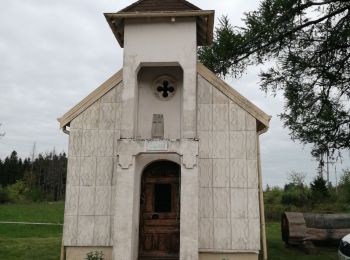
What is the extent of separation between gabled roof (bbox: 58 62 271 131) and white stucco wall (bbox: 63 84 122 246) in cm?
15

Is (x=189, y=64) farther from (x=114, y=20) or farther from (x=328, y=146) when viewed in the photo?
(x=328, y=146)

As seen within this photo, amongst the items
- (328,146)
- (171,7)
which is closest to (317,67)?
(328,146)

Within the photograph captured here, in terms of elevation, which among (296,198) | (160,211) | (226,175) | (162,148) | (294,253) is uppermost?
(162,148)

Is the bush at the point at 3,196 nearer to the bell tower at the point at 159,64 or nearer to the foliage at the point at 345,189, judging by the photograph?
the foliage at the point at 345,189

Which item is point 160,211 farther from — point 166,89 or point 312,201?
point 312,201

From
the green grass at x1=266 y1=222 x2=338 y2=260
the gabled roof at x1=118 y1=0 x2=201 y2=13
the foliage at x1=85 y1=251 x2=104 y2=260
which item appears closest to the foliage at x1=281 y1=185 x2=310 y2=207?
the green grass at x1=266 y1=222 x2=338 y2=260

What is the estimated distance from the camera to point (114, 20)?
37.4 feet

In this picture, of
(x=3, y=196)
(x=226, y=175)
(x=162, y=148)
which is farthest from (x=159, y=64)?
(x=3, y=196)

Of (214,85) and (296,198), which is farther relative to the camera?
(296,198)

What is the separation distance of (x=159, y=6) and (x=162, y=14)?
0.68 meters

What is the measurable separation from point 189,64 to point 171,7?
1.87m

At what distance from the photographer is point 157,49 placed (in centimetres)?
1120

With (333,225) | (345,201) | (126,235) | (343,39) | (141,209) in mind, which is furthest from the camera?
(345,201)

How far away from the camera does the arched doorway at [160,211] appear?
11.4 metres
